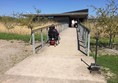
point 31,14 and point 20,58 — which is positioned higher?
point 31,14

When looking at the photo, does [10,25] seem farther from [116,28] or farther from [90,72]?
[90,72]

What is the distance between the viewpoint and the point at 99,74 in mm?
7547

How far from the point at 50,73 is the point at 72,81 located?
3.30ft

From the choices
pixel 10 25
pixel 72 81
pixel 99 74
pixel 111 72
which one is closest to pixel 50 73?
pixel 72 81

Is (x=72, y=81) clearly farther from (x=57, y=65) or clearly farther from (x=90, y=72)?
(x=57, y=65)

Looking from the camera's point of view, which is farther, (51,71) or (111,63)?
(111,63)

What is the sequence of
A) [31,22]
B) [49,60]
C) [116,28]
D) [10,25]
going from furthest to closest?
[10,25], [31,22], [116,28], [49,60]

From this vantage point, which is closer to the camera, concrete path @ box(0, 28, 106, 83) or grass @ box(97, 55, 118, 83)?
concrete path @ box(0, 28, 106, 83)

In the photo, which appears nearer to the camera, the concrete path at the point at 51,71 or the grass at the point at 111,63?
the concrete path at the point at 51,71

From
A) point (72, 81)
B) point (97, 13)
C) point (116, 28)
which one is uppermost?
point (97, 13)

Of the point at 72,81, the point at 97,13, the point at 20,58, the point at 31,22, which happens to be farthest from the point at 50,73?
the point at 31,22

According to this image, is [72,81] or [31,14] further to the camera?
[31,14]

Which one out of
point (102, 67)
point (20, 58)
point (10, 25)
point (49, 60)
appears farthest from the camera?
point (10, 25)

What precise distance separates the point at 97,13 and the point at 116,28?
132 centimetres
